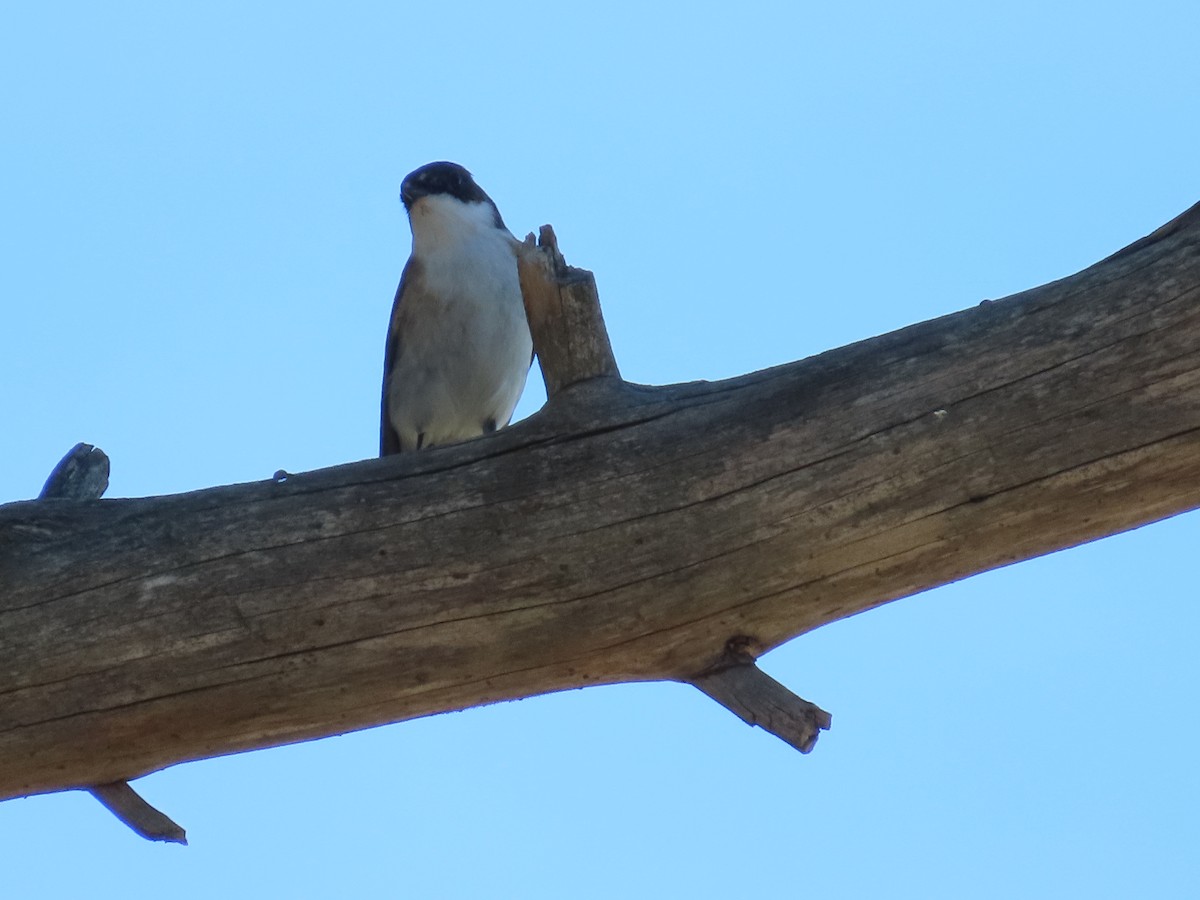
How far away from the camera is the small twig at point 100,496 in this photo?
9.53 feet

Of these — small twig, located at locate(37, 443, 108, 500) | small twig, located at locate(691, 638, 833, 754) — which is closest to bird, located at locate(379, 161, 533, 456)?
small twig, located at locate(37, 443, 108, 500)

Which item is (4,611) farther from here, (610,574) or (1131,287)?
(1131,287)

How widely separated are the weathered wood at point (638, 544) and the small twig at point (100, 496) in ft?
0.27

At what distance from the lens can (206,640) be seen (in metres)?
2.83

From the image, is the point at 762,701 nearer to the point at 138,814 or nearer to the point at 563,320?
the point at 563,320

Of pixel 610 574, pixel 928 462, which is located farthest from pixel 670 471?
pixel 928 462

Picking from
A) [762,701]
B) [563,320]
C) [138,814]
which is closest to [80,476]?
[138,814]

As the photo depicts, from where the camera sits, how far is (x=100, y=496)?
332 centimetres

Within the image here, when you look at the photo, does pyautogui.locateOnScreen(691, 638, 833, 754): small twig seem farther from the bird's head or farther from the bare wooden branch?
the bird's head

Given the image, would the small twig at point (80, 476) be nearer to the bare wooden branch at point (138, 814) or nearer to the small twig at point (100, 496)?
the small twig at point (100, 496)

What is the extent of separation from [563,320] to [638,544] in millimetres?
644

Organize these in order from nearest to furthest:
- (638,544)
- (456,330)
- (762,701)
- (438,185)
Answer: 1. (762,701)
2. (638,544)
3. (456,330)
4. (438,185)

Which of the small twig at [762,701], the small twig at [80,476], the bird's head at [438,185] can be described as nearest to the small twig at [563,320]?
the small twig at [762,701]

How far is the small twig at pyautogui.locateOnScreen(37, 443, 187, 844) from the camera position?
2904mm
